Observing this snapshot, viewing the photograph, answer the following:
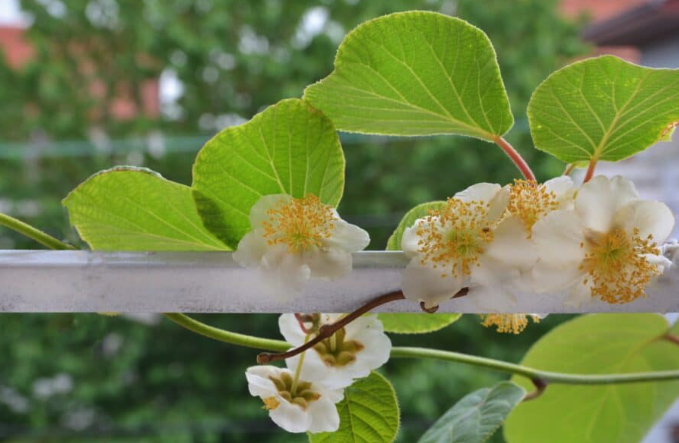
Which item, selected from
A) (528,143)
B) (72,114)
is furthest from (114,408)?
(528,143)

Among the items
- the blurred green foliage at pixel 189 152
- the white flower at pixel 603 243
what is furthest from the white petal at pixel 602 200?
the blurred green foliage at pixel 189 152

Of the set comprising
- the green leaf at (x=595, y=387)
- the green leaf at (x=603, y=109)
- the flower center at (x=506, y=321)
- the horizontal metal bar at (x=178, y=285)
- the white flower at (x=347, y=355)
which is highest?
the green leaf at (x=603, y=109)

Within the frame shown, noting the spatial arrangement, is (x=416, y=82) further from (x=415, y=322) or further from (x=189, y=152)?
(x=189, y=152)

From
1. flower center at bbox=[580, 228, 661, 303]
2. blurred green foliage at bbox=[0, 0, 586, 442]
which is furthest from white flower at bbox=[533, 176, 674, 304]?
blurred green foliage at bbox=[0, 0, 586, 442]

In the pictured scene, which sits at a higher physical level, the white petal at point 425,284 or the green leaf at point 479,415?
the white petal at point 425,284

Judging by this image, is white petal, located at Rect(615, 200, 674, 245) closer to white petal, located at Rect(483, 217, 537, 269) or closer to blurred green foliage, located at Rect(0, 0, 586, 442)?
white petal, located at Rect(483, 217, 537, 269)

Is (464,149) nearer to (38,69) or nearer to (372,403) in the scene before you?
(38,69)

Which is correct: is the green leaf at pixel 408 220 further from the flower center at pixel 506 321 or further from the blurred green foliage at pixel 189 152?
the blurred green foliage at pixel 189 152

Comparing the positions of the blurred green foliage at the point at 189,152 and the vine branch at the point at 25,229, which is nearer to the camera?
the vine branch at the point at 25,229
